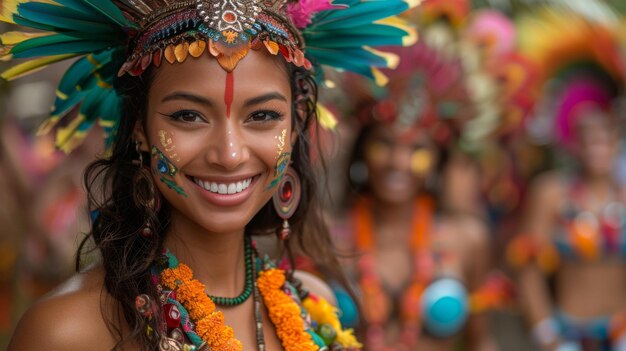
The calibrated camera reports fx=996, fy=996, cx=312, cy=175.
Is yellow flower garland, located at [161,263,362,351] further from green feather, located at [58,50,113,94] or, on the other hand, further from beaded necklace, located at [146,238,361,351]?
green feather, located at [58,50,113,94]

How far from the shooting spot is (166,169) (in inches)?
101

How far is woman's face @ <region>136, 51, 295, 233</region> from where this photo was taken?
2.53m

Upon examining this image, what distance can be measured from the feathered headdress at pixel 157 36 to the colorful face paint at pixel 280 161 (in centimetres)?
21

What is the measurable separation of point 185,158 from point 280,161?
10.9 inches

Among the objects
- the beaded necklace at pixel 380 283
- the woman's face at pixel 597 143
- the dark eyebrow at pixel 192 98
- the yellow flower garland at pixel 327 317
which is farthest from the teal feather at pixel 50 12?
the woman's face at pixel 597 143

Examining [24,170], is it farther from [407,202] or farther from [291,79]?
[291,79]

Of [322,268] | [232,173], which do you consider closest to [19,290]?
[322,268]

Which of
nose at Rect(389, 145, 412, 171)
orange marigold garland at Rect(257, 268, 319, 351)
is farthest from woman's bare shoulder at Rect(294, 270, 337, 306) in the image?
nose at Rect(389, 145, 412, 171)

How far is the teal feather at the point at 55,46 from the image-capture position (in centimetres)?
266

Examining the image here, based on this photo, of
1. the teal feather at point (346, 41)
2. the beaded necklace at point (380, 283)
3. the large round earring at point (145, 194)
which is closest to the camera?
the large round earring at point (145, 194)

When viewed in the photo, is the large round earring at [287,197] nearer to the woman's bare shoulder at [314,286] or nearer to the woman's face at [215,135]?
the woman's face at [215,135]

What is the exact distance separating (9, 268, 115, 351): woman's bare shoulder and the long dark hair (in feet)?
0.09

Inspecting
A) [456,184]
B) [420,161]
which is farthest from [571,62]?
[420,161]

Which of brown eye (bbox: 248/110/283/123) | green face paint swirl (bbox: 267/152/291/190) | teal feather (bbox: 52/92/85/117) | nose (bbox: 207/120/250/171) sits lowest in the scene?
green face paint swirl (bbox: 267/152/291/190)
